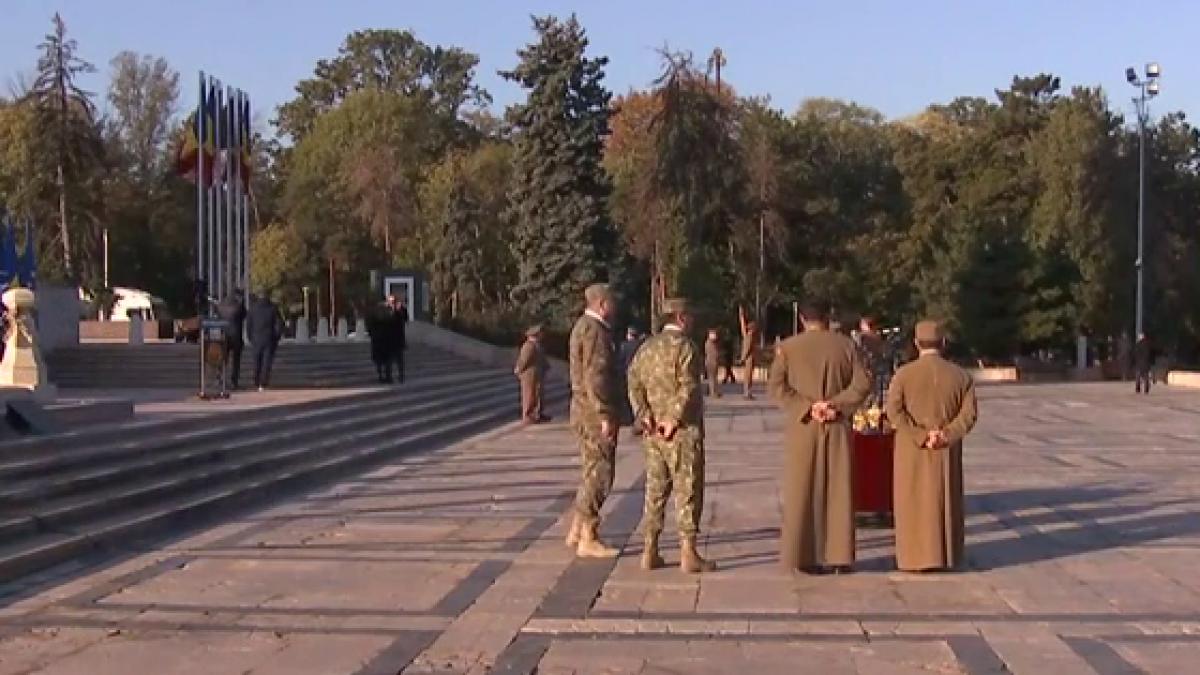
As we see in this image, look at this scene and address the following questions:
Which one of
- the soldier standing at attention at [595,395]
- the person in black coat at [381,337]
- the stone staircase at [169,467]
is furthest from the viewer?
the person in black coat at [381,337]

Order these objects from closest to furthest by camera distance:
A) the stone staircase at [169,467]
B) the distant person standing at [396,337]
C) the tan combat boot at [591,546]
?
the tan combat boot at [591,546]
the stone staircase at [169,467]
the distant person standing at [396,337]

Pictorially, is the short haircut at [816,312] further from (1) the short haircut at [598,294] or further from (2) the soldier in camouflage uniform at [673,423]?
(1) the short haircut at [598,294]

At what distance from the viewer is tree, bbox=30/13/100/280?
51.2m

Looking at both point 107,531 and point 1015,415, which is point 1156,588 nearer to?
point 107,531

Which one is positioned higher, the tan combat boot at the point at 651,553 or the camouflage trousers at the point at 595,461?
the camouflage trousers at the point at 595,461

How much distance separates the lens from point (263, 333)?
81.7 ft

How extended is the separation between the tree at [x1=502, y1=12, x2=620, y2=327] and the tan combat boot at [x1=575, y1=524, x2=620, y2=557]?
135 feet

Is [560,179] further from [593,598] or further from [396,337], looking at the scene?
[593,598]

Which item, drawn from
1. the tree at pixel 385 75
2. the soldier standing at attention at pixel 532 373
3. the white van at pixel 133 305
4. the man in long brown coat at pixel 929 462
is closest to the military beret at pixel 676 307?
the man in long brown coat at pixel 929 462

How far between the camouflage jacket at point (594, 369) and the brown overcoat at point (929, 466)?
180 cm

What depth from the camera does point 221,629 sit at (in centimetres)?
855

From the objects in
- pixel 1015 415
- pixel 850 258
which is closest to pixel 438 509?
pixel 1015 415

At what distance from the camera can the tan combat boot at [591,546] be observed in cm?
1091

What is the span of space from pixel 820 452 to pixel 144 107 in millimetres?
62878
